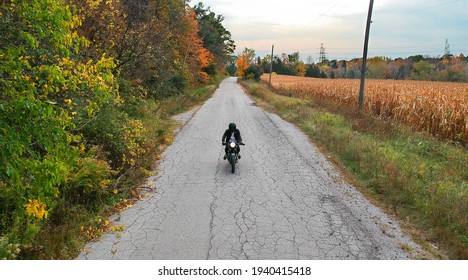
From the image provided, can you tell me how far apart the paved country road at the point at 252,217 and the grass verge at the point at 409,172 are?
1.70 feet

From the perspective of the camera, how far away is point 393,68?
91.9 m

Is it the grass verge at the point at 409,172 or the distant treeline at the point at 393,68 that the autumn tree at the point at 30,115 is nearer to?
the grass verge at the point at 409,172

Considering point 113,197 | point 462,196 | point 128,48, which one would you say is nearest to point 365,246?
point 462,196

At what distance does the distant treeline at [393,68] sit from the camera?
62.5 meters

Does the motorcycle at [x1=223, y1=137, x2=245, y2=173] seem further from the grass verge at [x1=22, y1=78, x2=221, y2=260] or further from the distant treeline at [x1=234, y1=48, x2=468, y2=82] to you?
the distant treeline at [x1=234, y1=48, x2=468, y2=82]

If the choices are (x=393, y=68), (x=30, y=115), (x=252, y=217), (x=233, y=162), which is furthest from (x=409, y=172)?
(x=393, y=68)

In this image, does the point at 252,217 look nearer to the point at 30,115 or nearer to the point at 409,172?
the point at 30,115

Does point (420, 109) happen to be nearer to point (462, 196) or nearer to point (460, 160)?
point (460, 160)

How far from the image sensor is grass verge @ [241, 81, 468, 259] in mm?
5359

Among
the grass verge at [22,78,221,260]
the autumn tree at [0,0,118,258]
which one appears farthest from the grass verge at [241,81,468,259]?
the autumn tree at [0,0,118,258]

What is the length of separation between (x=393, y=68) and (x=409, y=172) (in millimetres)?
97120

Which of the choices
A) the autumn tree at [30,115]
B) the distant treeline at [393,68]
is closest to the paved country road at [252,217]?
the autumn tree at [30,115]

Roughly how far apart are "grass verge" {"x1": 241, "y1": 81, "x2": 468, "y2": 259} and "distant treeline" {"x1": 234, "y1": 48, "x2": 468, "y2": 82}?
58659 mm

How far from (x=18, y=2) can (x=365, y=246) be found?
5.81 metres
